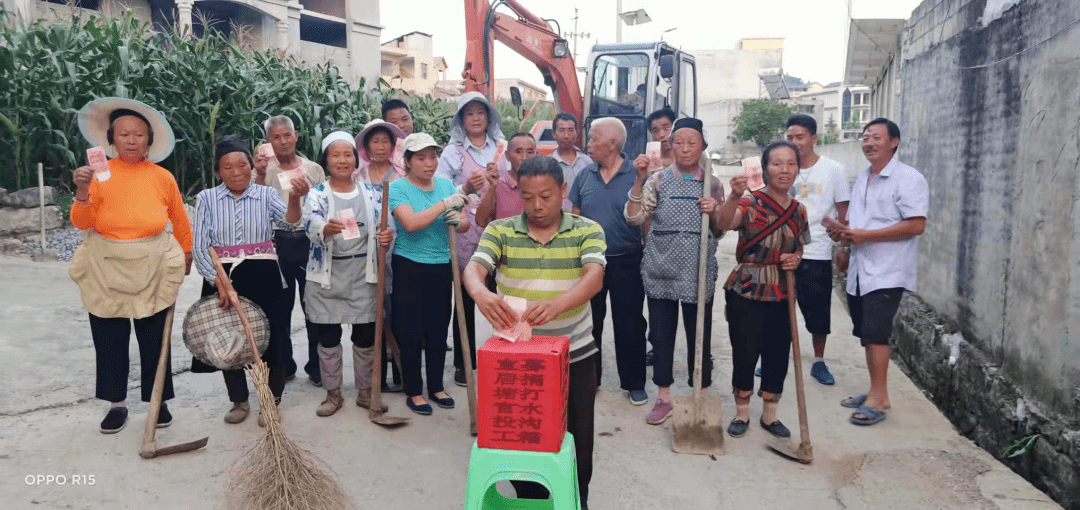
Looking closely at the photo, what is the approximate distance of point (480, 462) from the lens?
244cm

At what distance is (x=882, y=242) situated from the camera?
14.2ft

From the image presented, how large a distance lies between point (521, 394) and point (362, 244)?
207 centimetres

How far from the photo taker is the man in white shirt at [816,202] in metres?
4.86

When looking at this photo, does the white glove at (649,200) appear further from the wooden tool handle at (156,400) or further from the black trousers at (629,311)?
the wooden tool handle at (156,400)

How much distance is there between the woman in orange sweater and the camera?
3.65 meters

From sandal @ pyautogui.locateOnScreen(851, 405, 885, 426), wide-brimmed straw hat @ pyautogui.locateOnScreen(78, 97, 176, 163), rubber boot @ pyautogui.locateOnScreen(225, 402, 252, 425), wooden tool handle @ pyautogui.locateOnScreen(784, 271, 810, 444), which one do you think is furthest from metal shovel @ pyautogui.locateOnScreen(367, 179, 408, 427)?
sandal @ pyautogui.locateOnScreen(851, 405, 885, 426)

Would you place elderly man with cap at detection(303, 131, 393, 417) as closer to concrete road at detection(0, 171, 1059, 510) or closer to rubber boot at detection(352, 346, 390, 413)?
rubber boot at detection(352, 346, 390, 413)

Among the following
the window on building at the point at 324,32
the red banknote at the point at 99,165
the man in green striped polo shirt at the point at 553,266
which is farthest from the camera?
the window on building at the point at 324,32

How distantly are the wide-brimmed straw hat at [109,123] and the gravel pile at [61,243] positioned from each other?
482 centimetres

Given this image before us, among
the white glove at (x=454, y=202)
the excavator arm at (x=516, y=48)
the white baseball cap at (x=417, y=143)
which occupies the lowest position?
the white glove at (x=454, y=202)

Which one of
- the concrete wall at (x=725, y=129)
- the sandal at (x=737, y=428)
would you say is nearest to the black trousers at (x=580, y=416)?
the sandal at (x=737, y=428)

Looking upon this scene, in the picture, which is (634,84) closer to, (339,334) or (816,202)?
(816,202)

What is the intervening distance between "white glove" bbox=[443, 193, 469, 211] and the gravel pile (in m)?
5.77

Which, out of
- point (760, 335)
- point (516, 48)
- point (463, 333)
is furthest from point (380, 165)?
point (516, 48)
